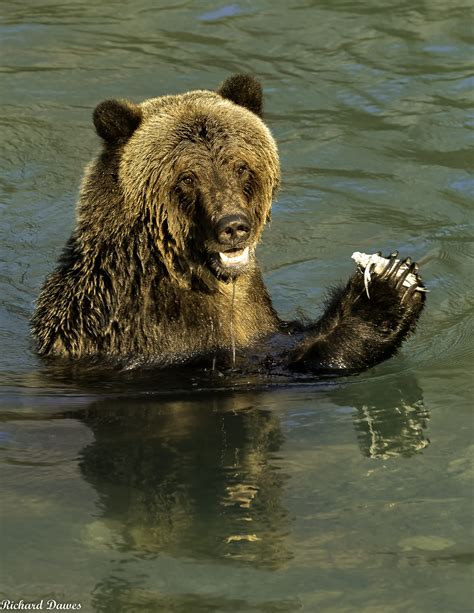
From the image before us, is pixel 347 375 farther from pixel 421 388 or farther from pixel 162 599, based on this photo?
pixel 162 599

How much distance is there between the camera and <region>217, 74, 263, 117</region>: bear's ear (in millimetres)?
9609

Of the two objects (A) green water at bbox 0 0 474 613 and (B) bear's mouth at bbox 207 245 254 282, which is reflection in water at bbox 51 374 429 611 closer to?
(A) green water at bbox 0 0 474 613

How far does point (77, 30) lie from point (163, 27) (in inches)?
49.3

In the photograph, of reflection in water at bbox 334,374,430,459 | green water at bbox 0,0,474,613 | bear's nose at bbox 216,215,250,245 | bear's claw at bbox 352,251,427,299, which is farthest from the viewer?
bear's claw at bbox 352,251,427,299

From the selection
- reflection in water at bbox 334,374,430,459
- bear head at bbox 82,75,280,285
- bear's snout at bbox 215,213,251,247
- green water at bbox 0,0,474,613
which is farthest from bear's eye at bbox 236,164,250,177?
reflection in water at bbox 334,374,430,459

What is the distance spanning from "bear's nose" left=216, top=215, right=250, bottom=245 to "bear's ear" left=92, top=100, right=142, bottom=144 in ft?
3.85

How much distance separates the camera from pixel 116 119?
9.24 meters

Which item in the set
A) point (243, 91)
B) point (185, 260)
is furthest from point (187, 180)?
point (243, 91)

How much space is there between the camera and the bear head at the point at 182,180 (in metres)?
9.05

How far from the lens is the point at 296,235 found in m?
13.5

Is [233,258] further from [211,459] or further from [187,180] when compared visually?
[211,459]

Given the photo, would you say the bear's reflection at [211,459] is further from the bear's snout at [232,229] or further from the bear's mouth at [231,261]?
the bear's snout at [232,229]

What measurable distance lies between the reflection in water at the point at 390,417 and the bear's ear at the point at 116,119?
261 cm

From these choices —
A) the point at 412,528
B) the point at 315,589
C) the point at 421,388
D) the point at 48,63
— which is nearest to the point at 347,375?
the point at 421,388
